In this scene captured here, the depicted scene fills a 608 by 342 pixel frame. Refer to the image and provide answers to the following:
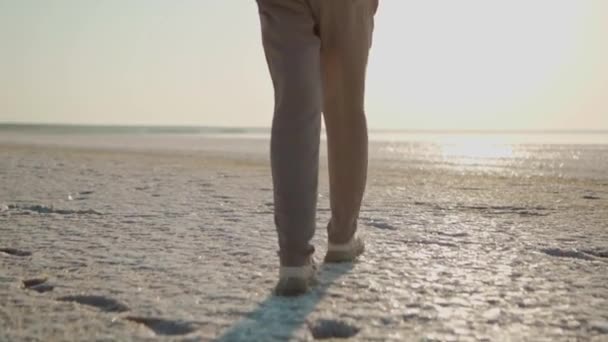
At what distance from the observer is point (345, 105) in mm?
2035

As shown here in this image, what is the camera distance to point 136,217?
10.3 ft

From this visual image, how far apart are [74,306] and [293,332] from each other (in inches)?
22.1

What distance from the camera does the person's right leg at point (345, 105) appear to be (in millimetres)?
1882

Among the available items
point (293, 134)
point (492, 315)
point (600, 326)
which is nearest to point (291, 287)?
point (293, 134)

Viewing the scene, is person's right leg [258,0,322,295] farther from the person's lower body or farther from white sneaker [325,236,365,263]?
white sneaker [325,236,365,263]

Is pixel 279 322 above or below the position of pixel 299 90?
below

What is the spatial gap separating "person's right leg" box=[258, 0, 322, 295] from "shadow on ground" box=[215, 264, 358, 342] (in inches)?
2.6

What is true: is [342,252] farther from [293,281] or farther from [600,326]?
[600,326]

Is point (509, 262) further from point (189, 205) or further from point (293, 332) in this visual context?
point (189, 205)

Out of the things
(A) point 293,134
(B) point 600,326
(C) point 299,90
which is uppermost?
(C) point 299,90

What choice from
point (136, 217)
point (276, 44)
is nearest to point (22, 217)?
point (136, 217)

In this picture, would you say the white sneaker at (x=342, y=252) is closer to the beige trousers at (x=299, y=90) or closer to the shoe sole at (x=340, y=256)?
the shoe sole at (x=340, y=256)

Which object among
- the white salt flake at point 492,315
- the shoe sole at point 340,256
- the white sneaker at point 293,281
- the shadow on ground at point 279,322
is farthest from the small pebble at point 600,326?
the shoe sole at point 340,256

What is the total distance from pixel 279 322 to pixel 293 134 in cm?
51
